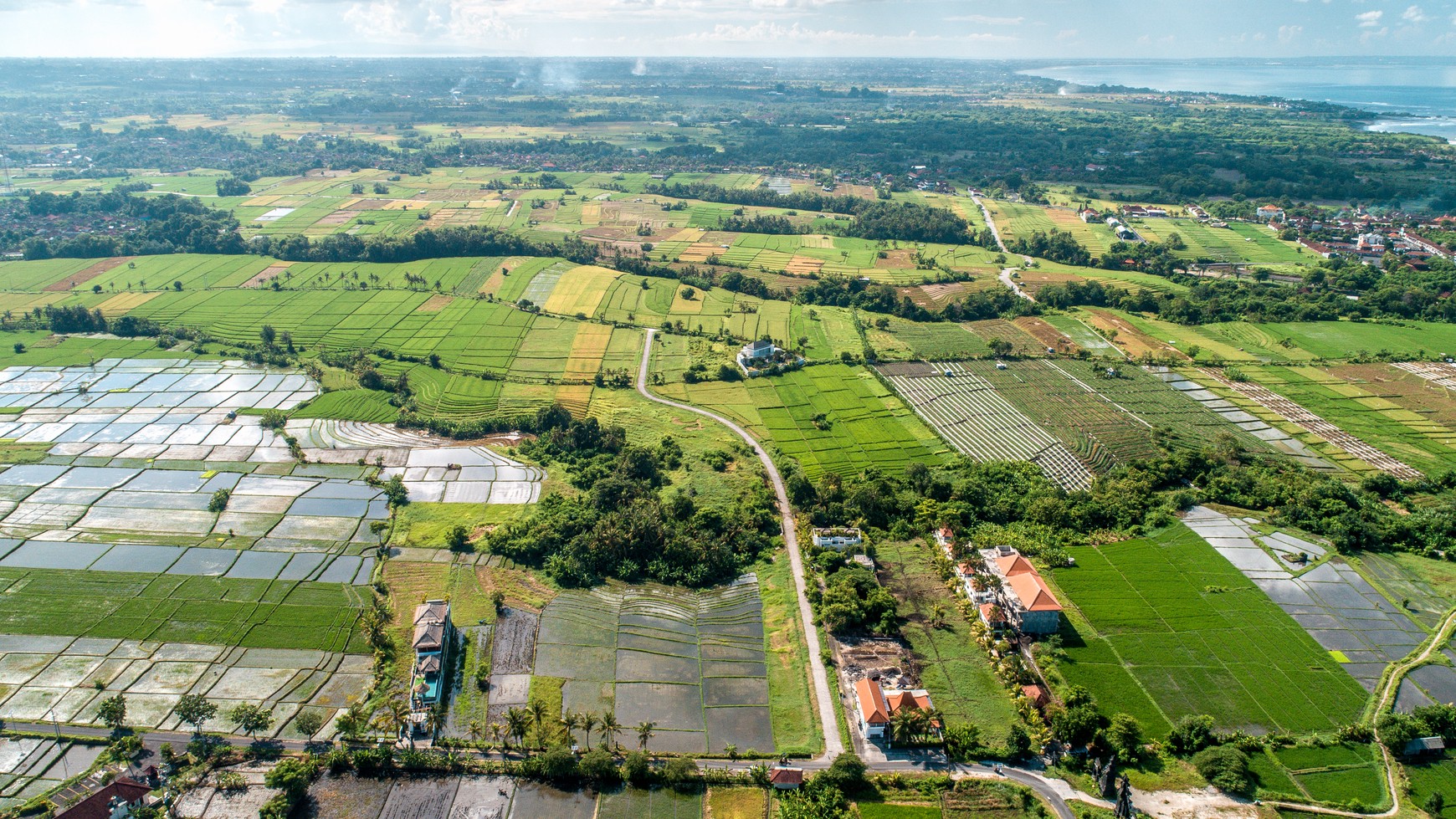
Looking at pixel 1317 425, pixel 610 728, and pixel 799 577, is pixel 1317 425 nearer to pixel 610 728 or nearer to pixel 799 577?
pixel 799 577

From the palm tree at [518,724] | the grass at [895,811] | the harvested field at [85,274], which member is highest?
the harvested field at [85,274]

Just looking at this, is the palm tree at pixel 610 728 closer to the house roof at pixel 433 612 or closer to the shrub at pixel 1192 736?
the house roof at pixel 433 612

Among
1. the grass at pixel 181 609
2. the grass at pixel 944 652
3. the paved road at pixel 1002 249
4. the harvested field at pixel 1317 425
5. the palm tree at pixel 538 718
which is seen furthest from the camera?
the paved road at pixel 1002 249

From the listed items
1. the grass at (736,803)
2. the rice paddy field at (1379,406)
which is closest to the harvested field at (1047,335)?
the rice paddy field at (1379,406)

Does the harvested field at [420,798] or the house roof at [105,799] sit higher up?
the house roof at [105,799]

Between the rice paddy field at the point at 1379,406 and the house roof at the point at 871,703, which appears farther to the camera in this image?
the rice paddy field at the point at 1379,406

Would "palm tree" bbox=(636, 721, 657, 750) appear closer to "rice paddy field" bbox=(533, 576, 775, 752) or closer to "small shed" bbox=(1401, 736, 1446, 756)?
"rice paddy field" bbox=(533, 576, 775, 752)
